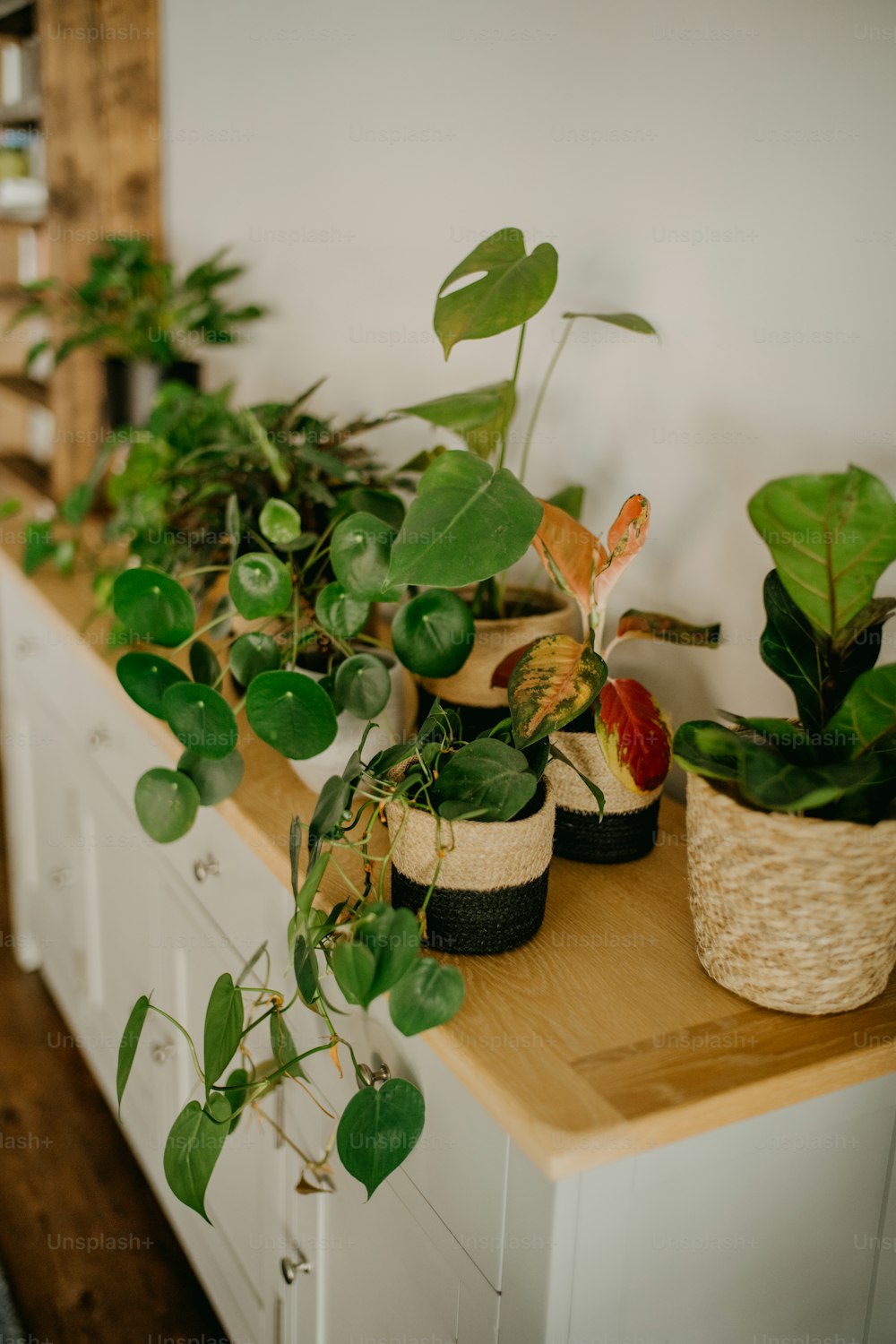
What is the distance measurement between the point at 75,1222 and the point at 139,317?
161 centimetres

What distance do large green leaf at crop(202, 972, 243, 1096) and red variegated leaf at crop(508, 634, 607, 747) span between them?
1.01 feet

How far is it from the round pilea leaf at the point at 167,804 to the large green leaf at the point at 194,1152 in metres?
0.26

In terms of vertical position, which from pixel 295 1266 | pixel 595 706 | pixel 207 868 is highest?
pixel 595 706

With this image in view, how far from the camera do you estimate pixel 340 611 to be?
39.8 inches

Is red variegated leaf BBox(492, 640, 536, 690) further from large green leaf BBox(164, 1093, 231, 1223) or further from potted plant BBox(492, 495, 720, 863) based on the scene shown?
large green leaf BBox(164, 1093, 231, 1223)

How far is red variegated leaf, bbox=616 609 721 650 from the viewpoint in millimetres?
1034

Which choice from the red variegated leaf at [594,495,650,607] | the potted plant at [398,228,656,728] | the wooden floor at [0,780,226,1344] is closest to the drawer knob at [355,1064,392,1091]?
the potted plant at [398,228,656,728]

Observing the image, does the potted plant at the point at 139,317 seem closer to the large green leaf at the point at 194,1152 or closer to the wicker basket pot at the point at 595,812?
the wicker basket pot at the point at 595,812

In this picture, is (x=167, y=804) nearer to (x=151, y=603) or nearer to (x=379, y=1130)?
(x=151, y=603)

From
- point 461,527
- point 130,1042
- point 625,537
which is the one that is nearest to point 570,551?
point 625,537

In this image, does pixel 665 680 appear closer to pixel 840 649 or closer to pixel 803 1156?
pixel 840 649

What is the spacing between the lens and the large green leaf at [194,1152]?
86cm

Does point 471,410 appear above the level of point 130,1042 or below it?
above

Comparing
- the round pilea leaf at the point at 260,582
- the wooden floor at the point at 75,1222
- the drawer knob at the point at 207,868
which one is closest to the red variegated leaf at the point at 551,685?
the round pilea leaf at the point at 260,582
